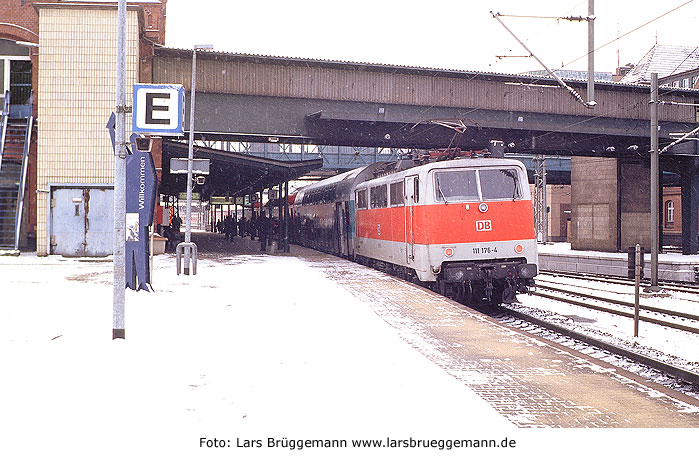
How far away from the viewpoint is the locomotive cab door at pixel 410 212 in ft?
46.6

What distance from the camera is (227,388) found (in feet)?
20.5

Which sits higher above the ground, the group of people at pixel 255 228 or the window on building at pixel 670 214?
the window on building at pixel 670 214

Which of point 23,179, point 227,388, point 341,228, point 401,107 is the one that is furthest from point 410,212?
point 23,179

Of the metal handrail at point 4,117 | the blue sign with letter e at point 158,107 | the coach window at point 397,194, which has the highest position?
the metal handrail at point 4,117

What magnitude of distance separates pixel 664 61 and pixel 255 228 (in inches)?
1721

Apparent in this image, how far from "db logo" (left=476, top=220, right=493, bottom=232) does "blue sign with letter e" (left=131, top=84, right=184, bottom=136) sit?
6.62 meters

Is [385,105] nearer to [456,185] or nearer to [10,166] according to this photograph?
[456,185]

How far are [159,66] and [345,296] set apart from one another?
14205mm

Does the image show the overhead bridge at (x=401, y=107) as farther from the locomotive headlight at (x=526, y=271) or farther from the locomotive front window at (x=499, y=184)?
the locomotive headlight at (x=526, y=271)

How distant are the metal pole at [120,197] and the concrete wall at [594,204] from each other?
29716mm

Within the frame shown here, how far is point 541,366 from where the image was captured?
25.5ft

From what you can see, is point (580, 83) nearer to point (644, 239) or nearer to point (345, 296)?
point (644, 239)

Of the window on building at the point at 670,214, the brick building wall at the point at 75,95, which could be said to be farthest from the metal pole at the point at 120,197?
the window on building at the point at 670,214

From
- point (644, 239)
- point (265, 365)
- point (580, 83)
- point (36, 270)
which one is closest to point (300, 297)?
point (265, 365)
